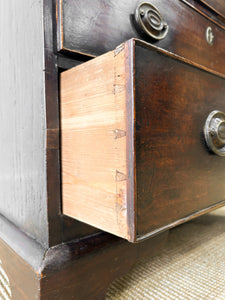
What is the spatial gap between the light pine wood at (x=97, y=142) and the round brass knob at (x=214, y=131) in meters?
0.20

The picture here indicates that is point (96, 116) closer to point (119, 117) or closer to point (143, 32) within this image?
point (119, 117)

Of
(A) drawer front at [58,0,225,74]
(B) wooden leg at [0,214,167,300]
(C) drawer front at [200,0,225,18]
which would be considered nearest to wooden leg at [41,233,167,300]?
(B) wooden leg at [0,214,167,300]

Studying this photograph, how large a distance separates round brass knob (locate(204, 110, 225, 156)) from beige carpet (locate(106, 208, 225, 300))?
Answer: 1.05 feet

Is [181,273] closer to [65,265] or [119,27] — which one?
[65,265]

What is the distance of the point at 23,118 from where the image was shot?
0.52 meters

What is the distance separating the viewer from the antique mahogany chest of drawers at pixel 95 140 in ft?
1.09

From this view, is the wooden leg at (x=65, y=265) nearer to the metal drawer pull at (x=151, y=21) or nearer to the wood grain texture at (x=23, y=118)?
the wood grain texture at (x=23, y=118)

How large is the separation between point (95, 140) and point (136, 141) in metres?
0.08

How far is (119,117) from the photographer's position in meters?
0.33

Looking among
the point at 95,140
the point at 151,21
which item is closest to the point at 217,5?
the point at 151,21

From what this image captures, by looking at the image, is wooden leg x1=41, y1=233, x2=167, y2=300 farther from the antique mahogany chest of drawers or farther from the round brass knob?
the round brass knob

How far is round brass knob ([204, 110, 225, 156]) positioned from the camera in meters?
0.44

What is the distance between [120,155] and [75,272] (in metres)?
0.27

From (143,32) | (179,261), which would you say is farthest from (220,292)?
(143,32)
